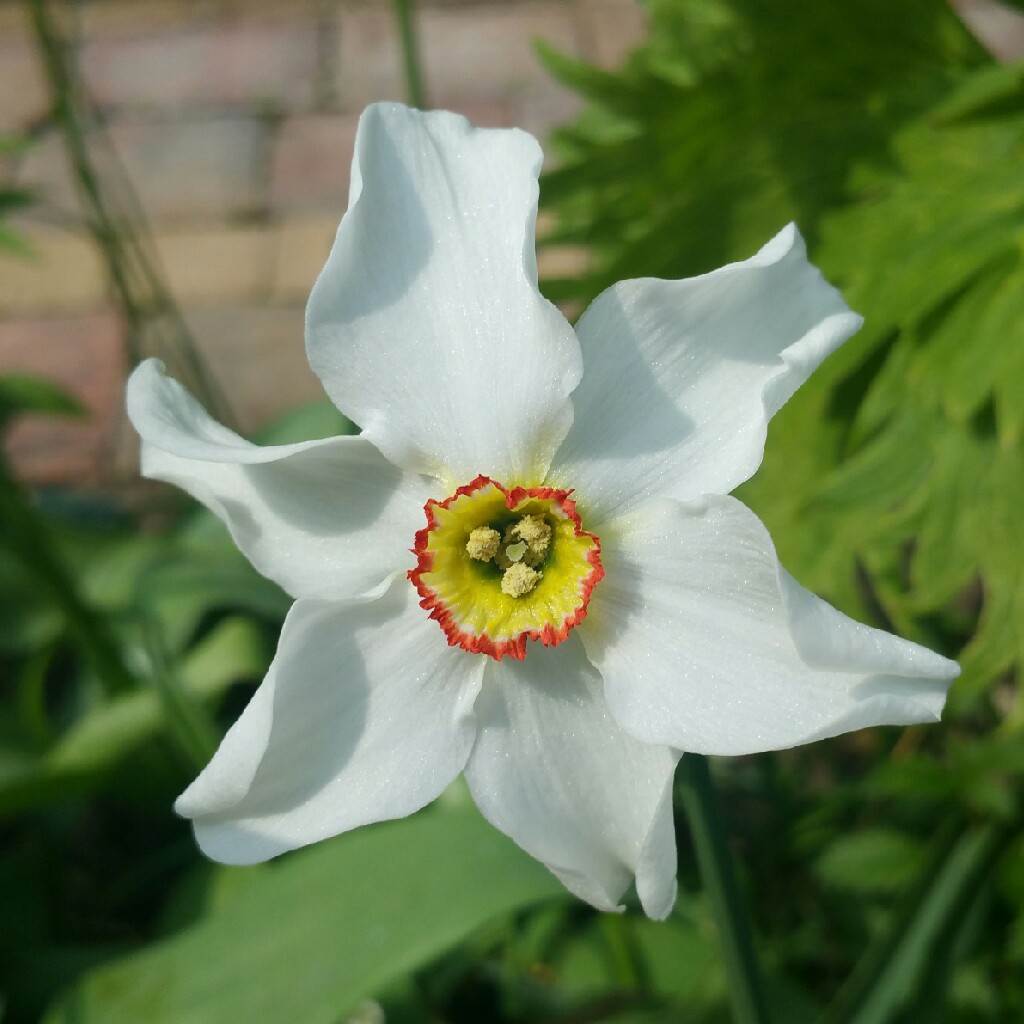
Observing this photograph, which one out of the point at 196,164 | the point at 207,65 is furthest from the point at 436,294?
the point at 207,65

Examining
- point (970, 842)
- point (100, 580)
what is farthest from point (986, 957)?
point (100, 580)

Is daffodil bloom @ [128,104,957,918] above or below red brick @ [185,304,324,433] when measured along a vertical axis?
above

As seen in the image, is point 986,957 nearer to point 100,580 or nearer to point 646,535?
point 646,535

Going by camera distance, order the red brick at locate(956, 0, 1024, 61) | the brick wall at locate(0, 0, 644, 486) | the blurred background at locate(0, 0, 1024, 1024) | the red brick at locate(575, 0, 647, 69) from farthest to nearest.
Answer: the red brick at locate(575, 0, 647, 69) → the red brick at locate(956, 0, 1024, 61) → the brick wall at locate(0, 0, 644, 486) → the blurred background at locate(0, 0, 1024, 1024)

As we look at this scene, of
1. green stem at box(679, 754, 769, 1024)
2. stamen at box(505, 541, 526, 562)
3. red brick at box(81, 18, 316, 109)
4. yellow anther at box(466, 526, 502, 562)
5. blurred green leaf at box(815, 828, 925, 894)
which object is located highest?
yellow anther at box(466, 526, 502, 562)

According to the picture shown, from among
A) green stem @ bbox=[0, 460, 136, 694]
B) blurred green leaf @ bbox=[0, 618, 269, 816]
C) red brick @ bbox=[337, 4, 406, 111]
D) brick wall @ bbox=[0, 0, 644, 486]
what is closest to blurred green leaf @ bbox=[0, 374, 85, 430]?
green stem @ bbox=[0, 460, 136, 694]

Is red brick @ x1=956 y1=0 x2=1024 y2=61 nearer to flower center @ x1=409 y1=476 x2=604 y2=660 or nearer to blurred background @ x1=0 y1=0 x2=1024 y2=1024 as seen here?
blurred background @ x1=0 y1=0 x2=1024 y2=1024

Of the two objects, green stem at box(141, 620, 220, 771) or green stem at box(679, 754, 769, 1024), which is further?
green stem at box(141, 620, 220, 771)
